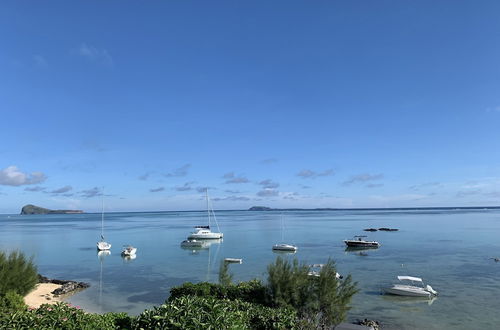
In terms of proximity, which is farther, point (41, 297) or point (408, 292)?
point (408, 292)

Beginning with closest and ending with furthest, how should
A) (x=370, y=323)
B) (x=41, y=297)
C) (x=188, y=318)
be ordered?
1. (x=188, y=318)
2. (x=370, y=323)
3. (x=41, y=297)

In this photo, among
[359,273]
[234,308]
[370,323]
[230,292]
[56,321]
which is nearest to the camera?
[56,321]

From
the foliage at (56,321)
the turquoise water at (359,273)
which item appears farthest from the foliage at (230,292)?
the turquoise water at (359,273)

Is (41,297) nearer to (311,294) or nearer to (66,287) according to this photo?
(66,287)

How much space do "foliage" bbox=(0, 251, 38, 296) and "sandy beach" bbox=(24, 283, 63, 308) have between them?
5125 millimetres

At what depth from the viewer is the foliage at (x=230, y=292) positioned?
748 inches

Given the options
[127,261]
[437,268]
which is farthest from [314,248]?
[127,261]

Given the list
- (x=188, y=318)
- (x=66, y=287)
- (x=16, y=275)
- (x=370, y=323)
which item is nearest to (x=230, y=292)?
(x=188, y=318)

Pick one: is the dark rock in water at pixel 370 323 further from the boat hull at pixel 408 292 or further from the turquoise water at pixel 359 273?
the boat hull at pixel 408 292

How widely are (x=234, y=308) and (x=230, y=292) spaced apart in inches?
207

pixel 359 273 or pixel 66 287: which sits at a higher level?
pixel 66 287

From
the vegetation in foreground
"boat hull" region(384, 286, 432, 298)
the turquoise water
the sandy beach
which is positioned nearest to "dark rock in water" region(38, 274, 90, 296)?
the sandy beach

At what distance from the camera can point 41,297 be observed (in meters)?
32.8

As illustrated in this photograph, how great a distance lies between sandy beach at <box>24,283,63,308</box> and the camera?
30.1 meters
